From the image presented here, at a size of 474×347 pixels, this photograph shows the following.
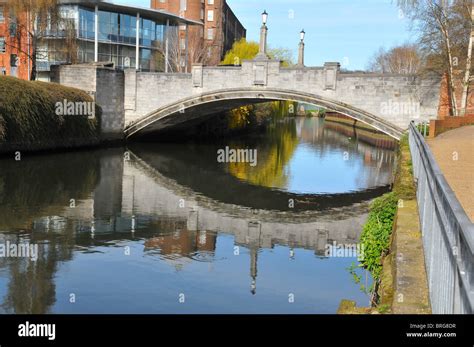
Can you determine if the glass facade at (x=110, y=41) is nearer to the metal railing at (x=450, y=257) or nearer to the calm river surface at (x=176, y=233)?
the calm river surface at (x=176, y=233)

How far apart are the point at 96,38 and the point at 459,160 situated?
2979 cm

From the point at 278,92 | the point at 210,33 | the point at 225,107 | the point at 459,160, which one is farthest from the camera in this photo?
the point at 210,33

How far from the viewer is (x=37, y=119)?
2739 centimetres

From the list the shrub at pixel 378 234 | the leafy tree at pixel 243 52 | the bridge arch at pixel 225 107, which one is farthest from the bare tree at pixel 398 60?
the shrub at pixel 378 234

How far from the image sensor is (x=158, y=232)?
14.8 meters

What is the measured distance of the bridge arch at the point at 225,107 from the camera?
30688mm

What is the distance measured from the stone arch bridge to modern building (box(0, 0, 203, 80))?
112 inches

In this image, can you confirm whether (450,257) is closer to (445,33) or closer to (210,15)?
(445,33)

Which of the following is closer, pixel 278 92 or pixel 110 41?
pixel 278 92

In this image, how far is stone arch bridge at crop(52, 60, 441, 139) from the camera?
98.0ft

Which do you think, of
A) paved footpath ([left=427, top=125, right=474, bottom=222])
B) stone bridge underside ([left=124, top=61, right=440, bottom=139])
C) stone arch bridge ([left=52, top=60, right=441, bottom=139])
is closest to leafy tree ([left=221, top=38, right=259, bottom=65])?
stone arch bridge ([left=52, top=60, right=441, bottom=139])

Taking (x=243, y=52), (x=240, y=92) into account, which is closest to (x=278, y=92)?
(x=240, y=92)
